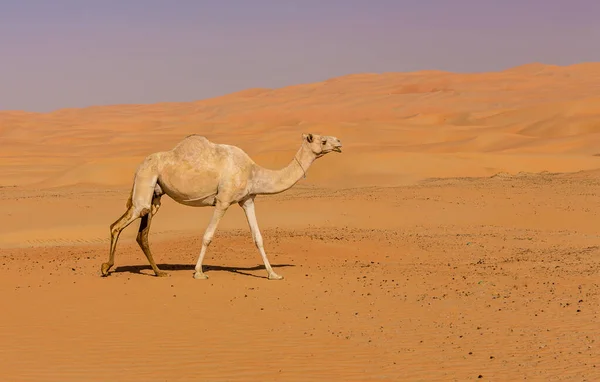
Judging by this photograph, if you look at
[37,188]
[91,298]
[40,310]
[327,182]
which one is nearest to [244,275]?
[91,298]

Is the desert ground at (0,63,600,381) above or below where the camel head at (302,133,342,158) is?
below

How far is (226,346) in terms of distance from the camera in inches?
368

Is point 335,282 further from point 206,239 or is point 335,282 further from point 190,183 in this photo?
point 190,183

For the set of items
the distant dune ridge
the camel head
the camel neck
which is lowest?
the distant dune ridge

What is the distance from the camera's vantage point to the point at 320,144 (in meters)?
13.4

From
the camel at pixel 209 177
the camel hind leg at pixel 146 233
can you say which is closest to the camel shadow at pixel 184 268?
the camel hind leg at pixel 146 233

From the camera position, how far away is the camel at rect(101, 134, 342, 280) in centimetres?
1317

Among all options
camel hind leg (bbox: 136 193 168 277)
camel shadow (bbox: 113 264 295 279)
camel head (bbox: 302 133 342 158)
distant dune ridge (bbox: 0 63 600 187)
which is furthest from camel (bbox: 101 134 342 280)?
distant dune ridge (bbox: 0 63 600 187)

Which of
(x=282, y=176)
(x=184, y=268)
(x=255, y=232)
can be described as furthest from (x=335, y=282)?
(x=184, y=268)

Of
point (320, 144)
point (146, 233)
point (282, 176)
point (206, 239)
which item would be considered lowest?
point (206, 239)

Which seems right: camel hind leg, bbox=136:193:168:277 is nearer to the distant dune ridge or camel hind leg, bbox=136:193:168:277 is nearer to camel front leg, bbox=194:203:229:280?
camel front leg, bbox=194:203:229:280

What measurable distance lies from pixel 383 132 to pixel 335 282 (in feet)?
175

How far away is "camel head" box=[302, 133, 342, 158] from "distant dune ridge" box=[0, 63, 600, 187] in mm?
24768

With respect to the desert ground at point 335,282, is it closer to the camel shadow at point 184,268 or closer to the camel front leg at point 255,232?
the camel shadow at point 184,268
